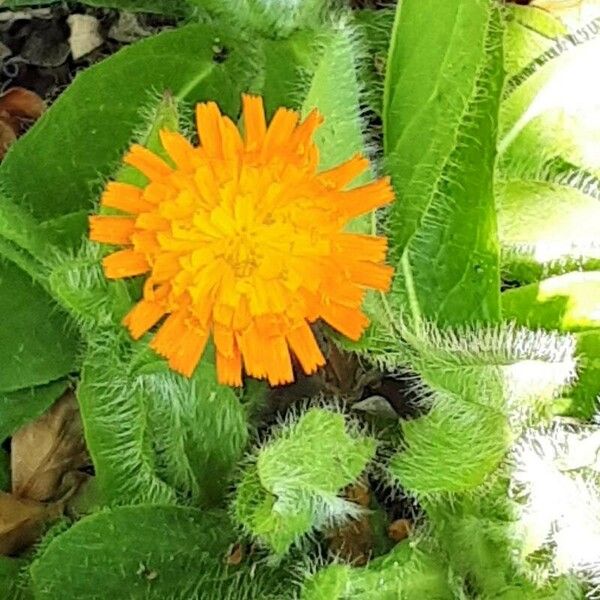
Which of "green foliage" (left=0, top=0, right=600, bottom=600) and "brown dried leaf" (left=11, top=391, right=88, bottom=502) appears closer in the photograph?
"green foliage" (left=0, top=0, right=600, bottom=600)

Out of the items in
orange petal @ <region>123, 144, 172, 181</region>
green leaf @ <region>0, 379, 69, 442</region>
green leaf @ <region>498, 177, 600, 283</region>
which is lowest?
green leaf @ <region>0, 379, 69, 442</region>

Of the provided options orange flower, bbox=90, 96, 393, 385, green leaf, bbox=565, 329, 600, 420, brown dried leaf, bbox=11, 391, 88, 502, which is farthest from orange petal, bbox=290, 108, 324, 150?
brown dried leaf, bbox=11, 391, 88, 502

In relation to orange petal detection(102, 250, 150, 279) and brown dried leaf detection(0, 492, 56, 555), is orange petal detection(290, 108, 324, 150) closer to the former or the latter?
orange petal detection(102, 250, 150, 279)

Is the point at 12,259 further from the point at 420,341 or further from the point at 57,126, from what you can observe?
the point at 420,341

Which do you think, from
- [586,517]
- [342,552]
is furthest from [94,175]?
[586,517]

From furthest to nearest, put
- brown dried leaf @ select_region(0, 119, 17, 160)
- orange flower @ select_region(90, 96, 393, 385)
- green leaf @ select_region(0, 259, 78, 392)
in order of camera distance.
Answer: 1. brown dried leaf @ select_region(0, 119, 17, 160)
2. green leaf @ select_region(0, 259, 78, 392)
3. orange flower @ select_region(90, 96, 393, 385)

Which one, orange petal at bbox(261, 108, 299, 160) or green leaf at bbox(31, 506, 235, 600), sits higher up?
orange petal at bbox(261, 108, 299, 160)
